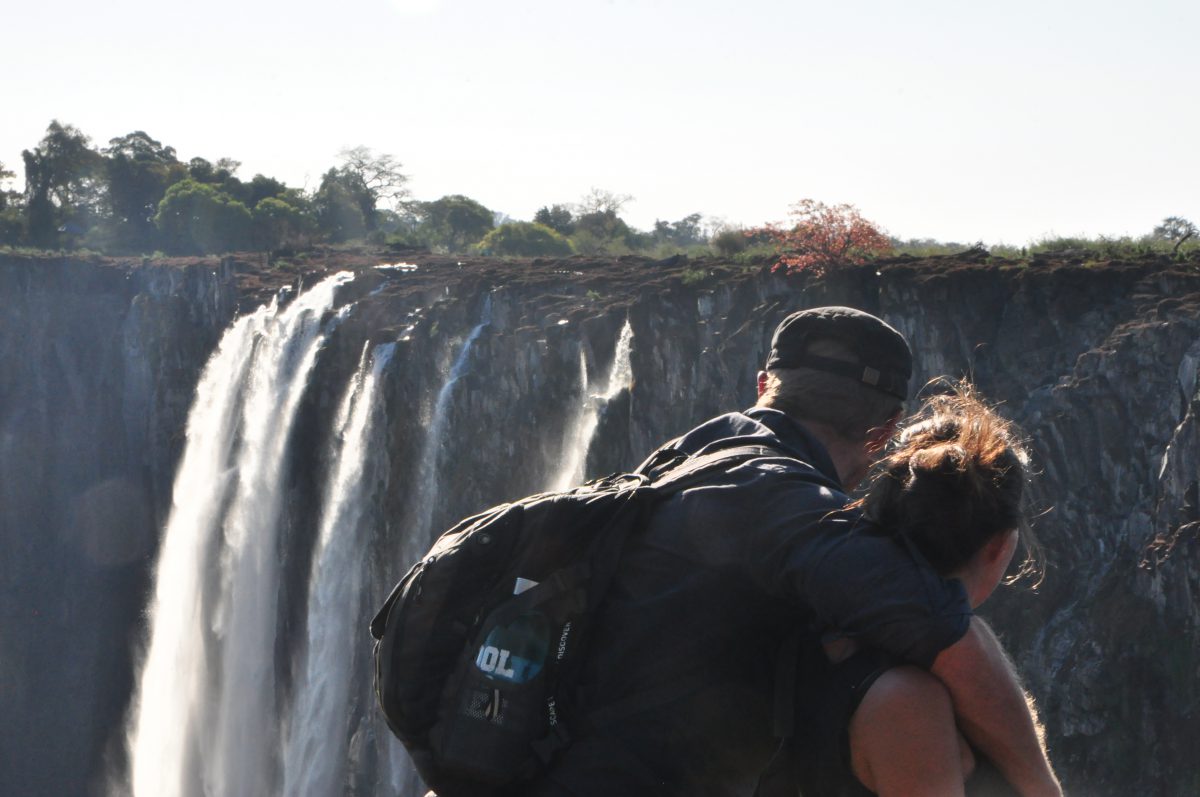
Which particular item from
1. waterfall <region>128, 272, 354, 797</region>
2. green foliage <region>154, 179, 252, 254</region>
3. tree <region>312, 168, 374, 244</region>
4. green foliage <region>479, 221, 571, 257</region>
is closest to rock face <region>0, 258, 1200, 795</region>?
waterfall <region>128, 272, 354, 797</region>

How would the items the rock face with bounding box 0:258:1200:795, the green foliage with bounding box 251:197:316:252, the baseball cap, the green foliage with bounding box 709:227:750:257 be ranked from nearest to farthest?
the baseball cap, the rock face with bounding box 0:258:1200:795, the green foliage with bounding box 709:227:750:257, the green foliage with bounding box 251:197:316:252

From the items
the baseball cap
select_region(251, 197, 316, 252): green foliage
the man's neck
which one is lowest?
the man's neck

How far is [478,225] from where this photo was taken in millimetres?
64625

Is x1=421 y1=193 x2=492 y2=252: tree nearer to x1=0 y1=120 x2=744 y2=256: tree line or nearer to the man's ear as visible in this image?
x1=0 y1=120 x2=744 y2=256: tree line

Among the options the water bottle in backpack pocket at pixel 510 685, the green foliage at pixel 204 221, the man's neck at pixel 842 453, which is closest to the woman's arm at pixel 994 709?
the man's neck at pixel 842 453

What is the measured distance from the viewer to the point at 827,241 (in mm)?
23656

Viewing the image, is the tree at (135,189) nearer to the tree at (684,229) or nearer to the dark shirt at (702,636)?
the tree at (684,229)

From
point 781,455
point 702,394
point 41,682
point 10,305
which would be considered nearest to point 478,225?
point 10,305

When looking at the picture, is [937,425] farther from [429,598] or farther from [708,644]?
[429,598]

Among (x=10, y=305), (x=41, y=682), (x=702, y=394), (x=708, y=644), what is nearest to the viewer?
(x=708, y=644)

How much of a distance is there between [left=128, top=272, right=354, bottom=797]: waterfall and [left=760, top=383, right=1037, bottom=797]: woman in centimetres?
2756

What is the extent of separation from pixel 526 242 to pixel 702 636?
155 ft

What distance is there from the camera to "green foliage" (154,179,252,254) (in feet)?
182

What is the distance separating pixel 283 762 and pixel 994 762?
28.1 meters
